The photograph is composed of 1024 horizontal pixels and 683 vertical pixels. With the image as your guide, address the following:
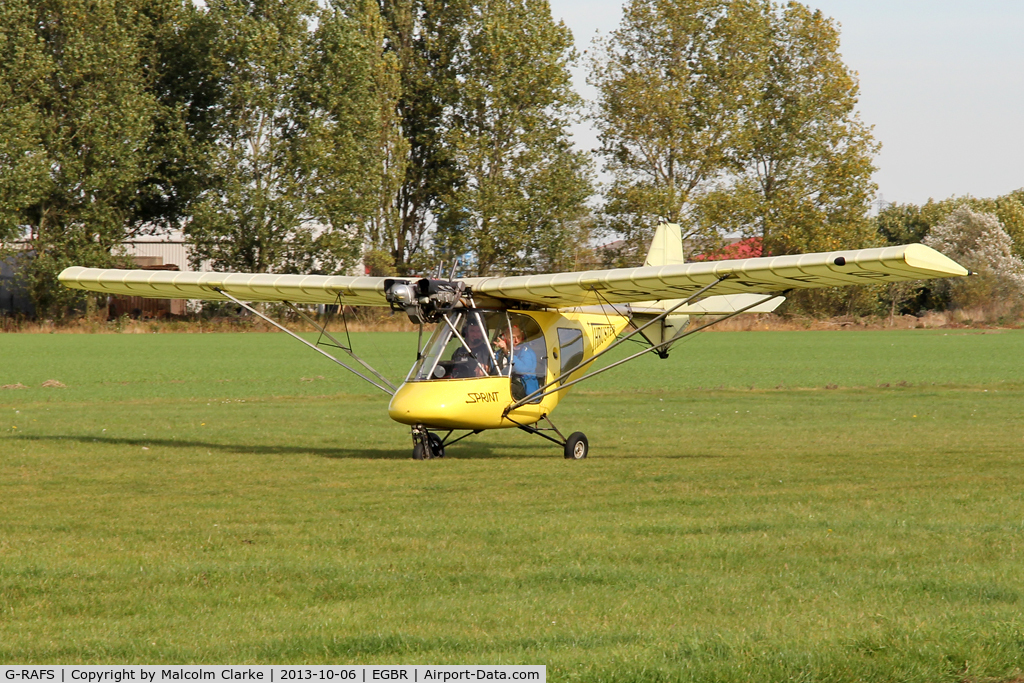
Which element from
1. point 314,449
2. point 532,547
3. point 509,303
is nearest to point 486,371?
point 509,303

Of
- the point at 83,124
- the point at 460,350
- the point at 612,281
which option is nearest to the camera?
the point at 612,281

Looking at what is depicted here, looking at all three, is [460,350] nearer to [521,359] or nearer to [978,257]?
[521,359]

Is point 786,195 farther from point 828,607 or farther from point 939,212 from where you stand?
point 828,607

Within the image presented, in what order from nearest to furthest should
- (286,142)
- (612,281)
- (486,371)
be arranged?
(612,281) → (486,371) → (286,142)

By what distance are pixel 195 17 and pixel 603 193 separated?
25.8 metres

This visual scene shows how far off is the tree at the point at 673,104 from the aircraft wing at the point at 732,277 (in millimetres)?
51126

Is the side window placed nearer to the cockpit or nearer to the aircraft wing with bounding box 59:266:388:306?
the cockpit

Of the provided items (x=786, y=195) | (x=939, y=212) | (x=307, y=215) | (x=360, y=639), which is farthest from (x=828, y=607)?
(x=939, y=212)

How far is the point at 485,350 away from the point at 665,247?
22.6 feet

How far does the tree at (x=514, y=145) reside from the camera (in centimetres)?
6481

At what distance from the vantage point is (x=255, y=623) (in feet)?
21.4

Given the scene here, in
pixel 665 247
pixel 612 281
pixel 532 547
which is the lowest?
pixel 532 547

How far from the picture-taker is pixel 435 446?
15766mm

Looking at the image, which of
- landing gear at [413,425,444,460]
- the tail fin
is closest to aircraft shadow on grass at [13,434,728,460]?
landing gear at [413,425,444,460]
